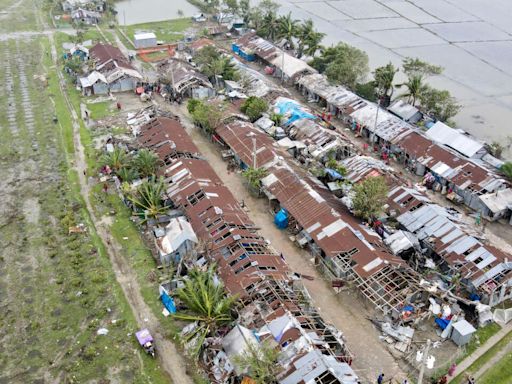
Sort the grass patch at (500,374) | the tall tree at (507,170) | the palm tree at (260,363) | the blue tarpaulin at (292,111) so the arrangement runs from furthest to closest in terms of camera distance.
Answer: the blue tarpaulin at (292,111) → the tall tree at (507,170) → the grass patch at (500,374) → the palm tree at (260,363)

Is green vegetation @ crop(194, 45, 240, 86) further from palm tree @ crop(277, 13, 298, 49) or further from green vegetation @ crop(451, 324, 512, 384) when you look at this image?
green vegetation @ crop(451, 324, 512, 384)

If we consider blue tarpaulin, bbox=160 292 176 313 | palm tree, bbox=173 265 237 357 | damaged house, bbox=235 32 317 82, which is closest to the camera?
palm tree, bbox=173 265 237 357

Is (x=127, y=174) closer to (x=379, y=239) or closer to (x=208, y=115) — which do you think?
(x=208, y=115)

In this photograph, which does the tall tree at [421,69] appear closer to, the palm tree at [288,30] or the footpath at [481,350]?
the palm tree at [288,30]

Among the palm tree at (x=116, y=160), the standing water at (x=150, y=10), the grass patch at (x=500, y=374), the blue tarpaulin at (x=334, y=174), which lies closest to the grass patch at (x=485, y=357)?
the grass patch at (x=500, y=374)

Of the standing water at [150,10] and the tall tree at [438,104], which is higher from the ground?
the tall tree at [438,104]

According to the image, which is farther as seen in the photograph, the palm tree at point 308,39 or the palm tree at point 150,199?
the palm tree at point 308,39

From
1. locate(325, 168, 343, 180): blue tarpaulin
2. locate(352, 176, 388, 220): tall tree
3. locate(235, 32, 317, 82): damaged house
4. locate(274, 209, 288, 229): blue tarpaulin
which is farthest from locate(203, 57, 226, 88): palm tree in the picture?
locate(352, 176, 388, 220): tall tree

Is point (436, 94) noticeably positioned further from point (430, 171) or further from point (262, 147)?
point (262, 147)
